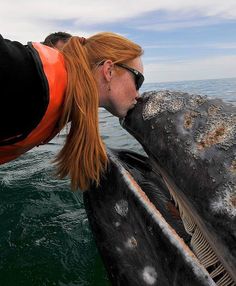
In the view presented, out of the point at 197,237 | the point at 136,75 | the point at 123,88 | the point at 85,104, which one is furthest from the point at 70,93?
the point at 197,237

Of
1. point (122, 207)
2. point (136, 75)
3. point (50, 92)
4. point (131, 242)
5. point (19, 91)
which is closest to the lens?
point (19, 91)

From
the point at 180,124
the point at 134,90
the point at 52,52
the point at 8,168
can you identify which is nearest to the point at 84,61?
the point at 52,52

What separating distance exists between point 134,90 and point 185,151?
0.88m

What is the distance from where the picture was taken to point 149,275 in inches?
154

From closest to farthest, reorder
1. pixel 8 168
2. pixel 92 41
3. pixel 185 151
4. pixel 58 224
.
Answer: pixel 185 151, pixel 92 41, pixel 58 224, pixel 8 168

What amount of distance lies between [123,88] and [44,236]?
3095 millimetres

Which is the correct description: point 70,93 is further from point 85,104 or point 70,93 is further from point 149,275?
point 149,275

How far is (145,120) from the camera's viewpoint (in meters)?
4.46

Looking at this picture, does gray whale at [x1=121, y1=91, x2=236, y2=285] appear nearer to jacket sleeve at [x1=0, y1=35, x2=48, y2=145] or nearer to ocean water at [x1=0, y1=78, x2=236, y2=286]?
jacket sleeve at [x1=0, y1=35, x2=48, y2=145]

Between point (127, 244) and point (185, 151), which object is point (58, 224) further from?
point (185, 151)

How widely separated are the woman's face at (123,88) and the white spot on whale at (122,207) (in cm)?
92

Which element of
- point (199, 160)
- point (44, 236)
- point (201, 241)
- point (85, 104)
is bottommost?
point (44, 236)

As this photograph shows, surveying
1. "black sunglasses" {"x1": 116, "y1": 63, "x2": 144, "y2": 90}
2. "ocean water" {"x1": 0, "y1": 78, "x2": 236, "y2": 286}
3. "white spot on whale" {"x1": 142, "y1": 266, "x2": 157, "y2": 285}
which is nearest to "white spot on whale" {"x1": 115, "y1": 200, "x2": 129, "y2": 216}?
"white spot on whale" {"x1": 142, "y1": 266, "x2": 157, "y2": 285}

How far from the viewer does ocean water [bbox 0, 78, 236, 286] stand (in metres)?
5.68
